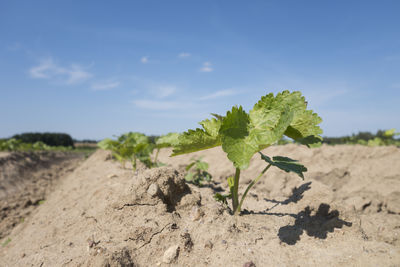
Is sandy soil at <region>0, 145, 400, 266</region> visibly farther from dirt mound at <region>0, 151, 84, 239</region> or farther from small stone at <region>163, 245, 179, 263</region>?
dirt mound at <region>0, 151, 84, 239</region>

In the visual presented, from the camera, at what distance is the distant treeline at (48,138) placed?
2150 cm

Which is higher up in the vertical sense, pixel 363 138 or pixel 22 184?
pixel 363 138

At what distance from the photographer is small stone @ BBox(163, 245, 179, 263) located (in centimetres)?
174

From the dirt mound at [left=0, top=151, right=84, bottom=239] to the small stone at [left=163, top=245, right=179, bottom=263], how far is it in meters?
3.79

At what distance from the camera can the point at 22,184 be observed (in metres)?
7.59

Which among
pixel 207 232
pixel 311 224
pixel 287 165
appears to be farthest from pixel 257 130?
pixel 311 224

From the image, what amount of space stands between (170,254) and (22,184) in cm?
770

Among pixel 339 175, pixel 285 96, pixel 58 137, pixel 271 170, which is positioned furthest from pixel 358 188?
pixel 58 137

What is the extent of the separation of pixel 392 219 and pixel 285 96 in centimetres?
171

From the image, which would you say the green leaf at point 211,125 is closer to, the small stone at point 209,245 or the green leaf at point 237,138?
the green leaf at point 237,138

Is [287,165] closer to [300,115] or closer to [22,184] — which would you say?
[300,115]

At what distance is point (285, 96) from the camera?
1.88 metres

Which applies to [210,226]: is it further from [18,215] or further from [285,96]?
[18,215]

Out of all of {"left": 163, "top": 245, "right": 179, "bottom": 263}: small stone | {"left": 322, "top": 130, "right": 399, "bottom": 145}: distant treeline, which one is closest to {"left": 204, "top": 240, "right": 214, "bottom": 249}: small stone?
{"left": 163, "top": 245, "right": 179, "bottom": 263}: small stone
